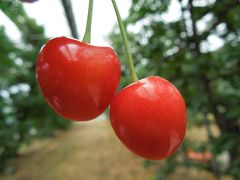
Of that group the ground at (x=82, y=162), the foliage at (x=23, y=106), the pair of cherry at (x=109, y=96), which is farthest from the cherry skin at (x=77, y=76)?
the ground at (x=82, y=162)

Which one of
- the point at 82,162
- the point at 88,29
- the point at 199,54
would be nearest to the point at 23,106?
the point at 82,162

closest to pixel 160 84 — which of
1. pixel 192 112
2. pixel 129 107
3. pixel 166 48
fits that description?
pixel 129 107

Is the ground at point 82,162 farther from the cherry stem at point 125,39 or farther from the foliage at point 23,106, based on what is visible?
the cherry stem at point 125,39

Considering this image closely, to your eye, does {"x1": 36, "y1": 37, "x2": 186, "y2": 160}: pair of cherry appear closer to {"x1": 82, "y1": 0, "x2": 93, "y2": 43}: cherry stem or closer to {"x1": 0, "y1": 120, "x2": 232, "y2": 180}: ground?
{"x1": 82, "y1": 0, "x2": 93, "y2": 43}: cherry stem

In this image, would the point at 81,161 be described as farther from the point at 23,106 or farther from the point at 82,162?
the point at 23,106

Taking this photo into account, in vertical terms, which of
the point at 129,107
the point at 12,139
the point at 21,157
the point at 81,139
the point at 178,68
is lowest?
the point at 81,139

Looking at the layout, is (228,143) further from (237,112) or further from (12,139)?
(12,139)
